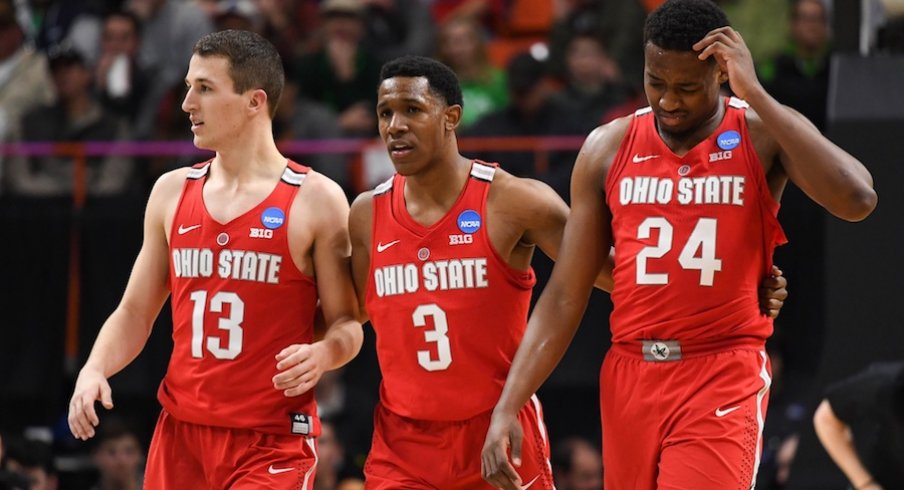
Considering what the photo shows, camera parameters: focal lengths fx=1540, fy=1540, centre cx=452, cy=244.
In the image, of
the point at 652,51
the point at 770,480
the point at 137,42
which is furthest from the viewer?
the point at 137,42

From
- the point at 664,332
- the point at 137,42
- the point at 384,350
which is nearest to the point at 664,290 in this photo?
the point at 664,332

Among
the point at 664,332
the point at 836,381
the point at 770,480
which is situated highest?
the point at 664,332

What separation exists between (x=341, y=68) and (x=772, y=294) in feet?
25.8

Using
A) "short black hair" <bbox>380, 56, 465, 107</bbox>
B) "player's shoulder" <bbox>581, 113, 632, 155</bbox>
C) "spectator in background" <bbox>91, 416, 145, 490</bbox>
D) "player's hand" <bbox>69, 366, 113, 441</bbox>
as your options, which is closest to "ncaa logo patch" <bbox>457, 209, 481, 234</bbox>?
"short black hair" <bbox>380, 56, 465, 107</bbox>

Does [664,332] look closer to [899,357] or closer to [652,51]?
[652,51]

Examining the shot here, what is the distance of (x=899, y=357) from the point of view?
Result: 9.15 m

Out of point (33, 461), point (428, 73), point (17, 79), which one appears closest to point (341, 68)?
point (17, 79)

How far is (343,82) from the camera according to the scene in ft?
43.1

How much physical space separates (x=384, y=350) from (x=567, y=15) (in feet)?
24.5

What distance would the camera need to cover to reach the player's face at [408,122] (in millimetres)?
6453

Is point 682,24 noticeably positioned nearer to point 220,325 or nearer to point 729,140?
point 729,140

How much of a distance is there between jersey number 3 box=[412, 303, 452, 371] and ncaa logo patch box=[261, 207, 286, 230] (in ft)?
2.31

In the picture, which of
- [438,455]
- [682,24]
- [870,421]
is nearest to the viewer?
[682,24]

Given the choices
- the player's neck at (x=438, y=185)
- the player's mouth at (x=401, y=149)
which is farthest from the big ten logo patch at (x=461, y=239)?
the player's mouth at (x=401, y=149)
